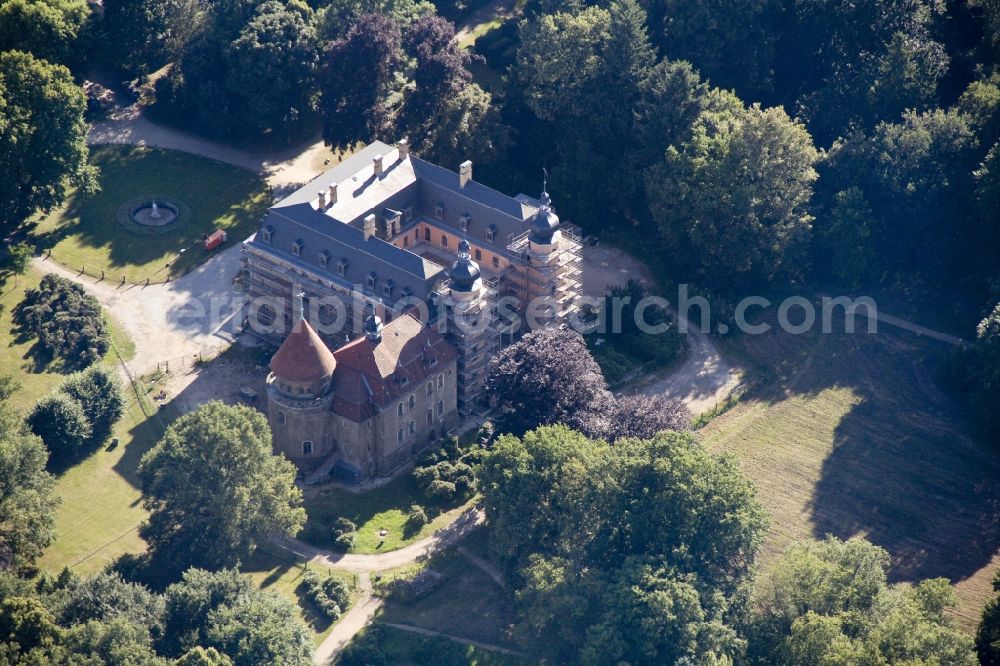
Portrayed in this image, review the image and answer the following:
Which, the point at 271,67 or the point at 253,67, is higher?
the point at 271,67

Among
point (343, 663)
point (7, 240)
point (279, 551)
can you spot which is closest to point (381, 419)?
point (279, 551)

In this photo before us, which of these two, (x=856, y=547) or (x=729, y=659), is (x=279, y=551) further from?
(x=856, y=547)

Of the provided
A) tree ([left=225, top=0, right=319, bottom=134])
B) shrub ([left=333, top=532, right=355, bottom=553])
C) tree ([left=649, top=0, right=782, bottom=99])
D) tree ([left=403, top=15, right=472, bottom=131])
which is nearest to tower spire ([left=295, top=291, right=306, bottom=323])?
shrub ([left=333, top=532, right=355, bottom=553])

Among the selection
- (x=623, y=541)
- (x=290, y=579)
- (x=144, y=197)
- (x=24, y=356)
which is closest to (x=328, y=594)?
(x=290, y=579)

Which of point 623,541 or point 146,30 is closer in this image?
point 623,541

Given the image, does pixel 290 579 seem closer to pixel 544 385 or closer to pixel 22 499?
pixel 22 499

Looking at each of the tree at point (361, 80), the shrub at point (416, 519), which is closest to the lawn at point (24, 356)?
the shrub at point (416, 519)
